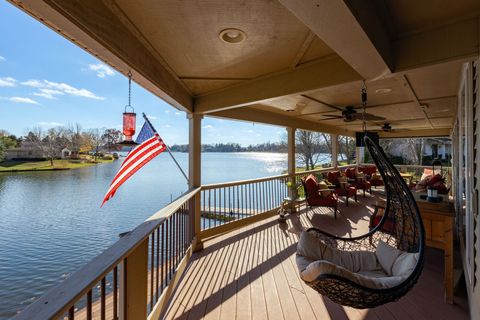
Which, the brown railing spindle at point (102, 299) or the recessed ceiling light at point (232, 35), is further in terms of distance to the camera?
the recessed ceiling light at point (232, 35)

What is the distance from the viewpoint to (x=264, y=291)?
259 cm

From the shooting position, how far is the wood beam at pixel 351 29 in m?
1.19

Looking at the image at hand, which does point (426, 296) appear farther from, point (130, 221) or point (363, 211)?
point (130, 221)

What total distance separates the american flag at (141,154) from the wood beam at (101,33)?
85 cm

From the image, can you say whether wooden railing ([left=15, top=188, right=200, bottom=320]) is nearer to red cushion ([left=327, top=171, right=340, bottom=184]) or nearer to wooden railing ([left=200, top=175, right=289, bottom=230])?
wooden railing ([left=200, top=175, right=289, bottom=230])

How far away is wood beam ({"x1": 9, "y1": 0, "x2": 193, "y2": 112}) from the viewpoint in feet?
3.89

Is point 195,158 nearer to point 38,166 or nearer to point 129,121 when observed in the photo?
point 129,121

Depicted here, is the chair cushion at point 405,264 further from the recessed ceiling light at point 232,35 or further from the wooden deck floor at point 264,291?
the recessed ceiling light at point 232,35

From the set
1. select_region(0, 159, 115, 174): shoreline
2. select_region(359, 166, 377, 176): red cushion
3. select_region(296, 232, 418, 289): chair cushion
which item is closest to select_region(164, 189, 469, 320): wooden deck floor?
select_region(296, 232, 418, 289): chair cushion

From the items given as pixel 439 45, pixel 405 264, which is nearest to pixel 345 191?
pixel 405 264

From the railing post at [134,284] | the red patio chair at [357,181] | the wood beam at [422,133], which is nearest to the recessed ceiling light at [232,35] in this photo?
the railing post at [134,284]

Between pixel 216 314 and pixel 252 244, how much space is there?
1.73 metres

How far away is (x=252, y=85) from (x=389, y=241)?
2.63 m

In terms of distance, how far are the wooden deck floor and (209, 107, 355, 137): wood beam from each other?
2323 millimetres
